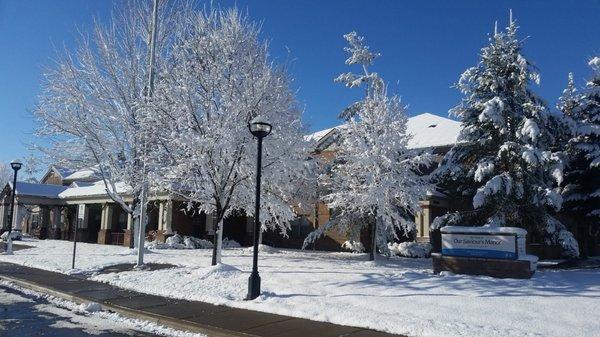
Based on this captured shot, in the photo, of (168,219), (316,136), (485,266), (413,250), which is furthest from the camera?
(316,136)

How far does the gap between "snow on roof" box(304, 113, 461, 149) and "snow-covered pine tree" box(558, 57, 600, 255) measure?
748cm

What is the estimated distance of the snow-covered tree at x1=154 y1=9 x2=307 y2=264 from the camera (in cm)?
1486

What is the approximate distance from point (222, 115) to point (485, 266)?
8.61m

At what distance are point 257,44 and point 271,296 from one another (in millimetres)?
8928

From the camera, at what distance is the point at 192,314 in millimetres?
9672

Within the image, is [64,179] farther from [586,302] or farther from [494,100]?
[586,302]

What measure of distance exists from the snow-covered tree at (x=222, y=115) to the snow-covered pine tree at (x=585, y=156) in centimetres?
1099

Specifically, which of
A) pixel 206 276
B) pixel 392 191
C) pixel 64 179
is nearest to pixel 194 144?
pixel 206 276

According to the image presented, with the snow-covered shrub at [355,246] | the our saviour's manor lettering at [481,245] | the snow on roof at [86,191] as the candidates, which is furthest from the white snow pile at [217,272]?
the snow on roof at [86,191]

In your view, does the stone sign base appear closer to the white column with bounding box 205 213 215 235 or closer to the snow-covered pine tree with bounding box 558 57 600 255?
the snow-covered pine tree with bounding box 558 57 600 255

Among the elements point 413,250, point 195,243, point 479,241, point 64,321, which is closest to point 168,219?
point 195,243

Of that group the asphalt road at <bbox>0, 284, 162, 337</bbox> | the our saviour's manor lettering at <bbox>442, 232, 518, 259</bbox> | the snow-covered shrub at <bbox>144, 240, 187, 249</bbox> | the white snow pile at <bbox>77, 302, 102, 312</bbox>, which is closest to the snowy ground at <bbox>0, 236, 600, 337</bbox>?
the our saviour's manor lettering at <bbox>442, 232, 518, 259</bbox>

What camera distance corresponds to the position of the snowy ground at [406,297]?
8500mm

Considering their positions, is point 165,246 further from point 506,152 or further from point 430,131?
point 430,131
